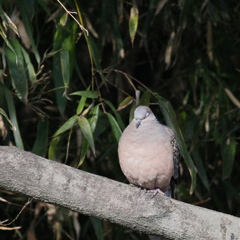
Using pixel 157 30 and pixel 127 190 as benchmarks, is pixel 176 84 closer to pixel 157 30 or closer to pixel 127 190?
pixel 157 30

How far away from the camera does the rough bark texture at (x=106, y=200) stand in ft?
7.91

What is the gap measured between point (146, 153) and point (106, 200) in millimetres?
781

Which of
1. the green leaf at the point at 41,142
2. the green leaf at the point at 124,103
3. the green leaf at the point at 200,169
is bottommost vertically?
the green leaf at the point at 200,169

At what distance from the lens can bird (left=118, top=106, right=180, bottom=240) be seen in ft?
10.8

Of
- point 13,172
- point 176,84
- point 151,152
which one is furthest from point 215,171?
point 13,172

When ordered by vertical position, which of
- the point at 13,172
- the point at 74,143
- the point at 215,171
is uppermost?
the point at 13,172

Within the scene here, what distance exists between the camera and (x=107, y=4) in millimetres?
3930

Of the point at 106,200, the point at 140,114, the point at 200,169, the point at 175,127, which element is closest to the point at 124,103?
the point at 140,114

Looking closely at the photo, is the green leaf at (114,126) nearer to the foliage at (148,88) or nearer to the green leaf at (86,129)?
the green leaf at (86,129)

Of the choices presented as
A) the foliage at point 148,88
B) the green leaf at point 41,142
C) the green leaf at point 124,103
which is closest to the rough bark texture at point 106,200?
the green leaf at point 124,103

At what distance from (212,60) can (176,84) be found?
287mm

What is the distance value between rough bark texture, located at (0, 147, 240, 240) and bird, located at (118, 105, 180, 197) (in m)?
0.61

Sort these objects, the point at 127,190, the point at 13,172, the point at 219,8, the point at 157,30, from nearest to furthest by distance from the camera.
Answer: the point at 13,172 < the point at 127,190 < the point at 219,8 < the point at 157,30

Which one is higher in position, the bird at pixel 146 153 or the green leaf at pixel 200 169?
the bird at pixel 146 153
